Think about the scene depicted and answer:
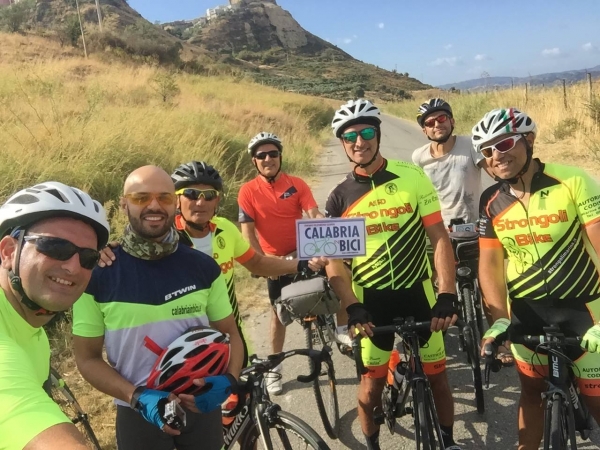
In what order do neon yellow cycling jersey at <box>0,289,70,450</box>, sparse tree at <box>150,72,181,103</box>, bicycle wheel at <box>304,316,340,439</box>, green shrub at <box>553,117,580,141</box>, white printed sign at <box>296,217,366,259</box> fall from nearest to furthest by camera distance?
neon yellow cycling jersey at <box>0,289,70,450</box> → white printed sign at <box>296,217,366,259</box> → bicycle wheel at <box>304,316,340,439</box> → green shrub at <box>553,117,580,141</box> → sparse tree at <box>150,72,181,103</box>

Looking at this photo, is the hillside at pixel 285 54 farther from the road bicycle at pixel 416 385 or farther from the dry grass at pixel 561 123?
the road bicycle at pixel 416 385

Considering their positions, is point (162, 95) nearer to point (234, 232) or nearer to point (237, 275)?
point (237, 275)

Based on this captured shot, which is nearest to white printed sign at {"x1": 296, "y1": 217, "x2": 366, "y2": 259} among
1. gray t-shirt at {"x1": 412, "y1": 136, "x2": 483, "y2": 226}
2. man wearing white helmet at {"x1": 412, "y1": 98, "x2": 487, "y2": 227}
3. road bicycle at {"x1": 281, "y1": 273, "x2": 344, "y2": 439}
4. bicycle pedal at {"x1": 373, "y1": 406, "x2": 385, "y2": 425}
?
road bicycle at {"x1": 281, "y1": 273, "x2": 344, "y2": 439}

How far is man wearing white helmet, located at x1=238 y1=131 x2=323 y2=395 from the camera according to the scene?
15.3 ft

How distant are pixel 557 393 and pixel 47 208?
2548 mm

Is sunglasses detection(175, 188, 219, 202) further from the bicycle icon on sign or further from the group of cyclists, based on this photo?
the bicycle icon on sign

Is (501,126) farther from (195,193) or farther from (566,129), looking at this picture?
(566,129)

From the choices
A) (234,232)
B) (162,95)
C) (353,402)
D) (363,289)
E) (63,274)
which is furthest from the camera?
(162,95)

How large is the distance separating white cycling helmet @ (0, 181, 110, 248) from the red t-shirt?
3.00 m

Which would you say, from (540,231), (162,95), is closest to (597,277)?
(540,231)

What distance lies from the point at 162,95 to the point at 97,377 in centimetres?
1981

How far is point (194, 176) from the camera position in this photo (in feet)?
10.6

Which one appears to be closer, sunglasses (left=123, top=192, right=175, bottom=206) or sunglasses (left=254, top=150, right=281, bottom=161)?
sunglasses (left=123, top=192, right=175, bottom=206)

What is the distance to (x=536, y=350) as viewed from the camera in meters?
2.60
